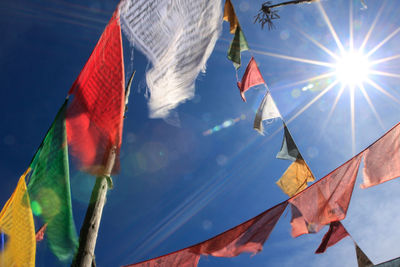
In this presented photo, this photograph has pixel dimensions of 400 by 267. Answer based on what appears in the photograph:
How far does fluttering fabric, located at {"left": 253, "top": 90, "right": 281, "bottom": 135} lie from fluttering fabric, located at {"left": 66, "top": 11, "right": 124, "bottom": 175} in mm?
2893

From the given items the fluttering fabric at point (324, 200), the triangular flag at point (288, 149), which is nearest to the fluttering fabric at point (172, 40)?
the fluttering fabric at point (324, 200)

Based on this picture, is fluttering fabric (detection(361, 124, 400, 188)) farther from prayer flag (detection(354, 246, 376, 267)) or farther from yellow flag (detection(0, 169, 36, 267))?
yellow flag (detection(0, 169, 36, 267))

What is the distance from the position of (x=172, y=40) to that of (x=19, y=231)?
2490 mm

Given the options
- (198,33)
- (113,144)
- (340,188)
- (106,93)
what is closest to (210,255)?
(340,188)

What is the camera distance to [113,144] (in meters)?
2.05

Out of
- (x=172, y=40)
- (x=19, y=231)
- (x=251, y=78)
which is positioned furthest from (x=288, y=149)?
(x=19, y=231)

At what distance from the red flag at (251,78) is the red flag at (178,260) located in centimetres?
277

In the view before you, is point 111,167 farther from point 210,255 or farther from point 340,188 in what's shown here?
point 340,188

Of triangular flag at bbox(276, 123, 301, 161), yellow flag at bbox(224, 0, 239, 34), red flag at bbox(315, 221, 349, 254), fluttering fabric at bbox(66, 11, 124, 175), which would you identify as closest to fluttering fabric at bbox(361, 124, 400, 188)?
red flag at bbox(315, 221, 349, 254)

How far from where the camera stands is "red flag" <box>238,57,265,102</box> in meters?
4.58

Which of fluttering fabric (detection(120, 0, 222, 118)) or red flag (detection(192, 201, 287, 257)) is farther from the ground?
fluttering fabric (detection(120, 0, 222, 118))

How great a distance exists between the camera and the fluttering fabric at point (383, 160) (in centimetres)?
320

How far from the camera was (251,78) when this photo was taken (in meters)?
4.62

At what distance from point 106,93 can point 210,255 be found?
2528 mm
